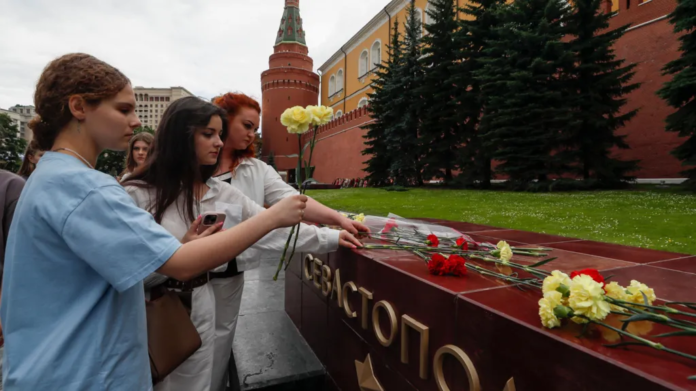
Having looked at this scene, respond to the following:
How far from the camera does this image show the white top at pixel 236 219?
4.44 feet

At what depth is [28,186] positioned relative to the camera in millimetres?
844

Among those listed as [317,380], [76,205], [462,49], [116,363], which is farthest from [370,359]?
[462,49]

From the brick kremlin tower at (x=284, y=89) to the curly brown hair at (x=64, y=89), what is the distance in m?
28.5

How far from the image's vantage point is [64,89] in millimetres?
894

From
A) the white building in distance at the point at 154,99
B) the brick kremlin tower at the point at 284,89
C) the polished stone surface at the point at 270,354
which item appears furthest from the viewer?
the white building in distance at the point at 154,99

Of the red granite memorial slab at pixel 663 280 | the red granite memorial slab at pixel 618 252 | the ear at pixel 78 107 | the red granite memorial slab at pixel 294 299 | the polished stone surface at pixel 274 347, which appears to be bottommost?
the polished stone surface at pixel 274 347

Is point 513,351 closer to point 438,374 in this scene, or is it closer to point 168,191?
point 438,374

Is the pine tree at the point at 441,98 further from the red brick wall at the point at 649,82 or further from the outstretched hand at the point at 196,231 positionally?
the outstretched hand at the point at 196,231

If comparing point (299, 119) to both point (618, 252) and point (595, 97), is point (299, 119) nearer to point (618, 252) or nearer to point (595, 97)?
point (618, 252)

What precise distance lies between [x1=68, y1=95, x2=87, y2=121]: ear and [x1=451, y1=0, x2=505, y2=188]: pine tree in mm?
11343

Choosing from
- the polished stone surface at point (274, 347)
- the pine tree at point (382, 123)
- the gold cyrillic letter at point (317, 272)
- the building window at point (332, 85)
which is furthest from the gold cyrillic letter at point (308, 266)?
the building window at point (332, 85)

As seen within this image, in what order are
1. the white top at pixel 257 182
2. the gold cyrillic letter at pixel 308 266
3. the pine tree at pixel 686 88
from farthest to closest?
the pine tree at pixel 686 88, the gold cyrillic letter at pixel 308 266, the white top at pixel 257 182

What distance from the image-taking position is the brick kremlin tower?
29.7m

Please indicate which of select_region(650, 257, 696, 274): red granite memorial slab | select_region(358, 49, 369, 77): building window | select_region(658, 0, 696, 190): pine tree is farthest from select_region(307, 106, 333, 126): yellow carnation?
select_region(358, 49, 369, 77): building window
